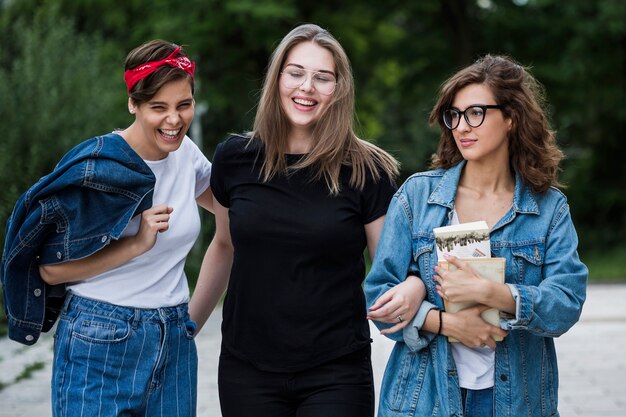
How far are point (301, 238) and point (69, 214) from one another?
784 millimetres

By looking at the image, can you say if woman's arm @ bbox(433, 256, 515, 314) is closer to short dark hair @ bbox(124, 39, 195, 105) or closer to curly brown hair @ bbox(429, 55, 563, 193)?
curly brown hair @ bbox(429, 55, 563, 193)

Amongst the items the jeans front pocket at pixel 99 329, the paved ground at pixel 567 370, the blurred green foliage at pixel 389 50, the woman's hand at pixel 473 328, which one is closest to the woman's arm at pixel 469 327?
the woman's hand at pixel 473 328

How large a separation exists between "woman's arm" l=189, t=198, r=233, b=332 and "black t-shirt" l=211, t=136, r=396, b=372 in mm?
267

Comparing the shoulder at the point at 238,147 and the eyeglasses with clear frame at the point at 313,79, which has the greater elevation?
the eyeglasses with clear frame at the point at 313,79

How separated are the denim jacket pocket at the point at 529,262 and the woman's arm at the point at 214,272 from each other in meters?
1.19

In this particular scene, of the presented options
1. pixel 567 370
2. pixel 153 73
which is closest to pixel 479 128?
pixel 153 73

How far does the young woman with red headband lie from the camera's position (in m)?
2.96

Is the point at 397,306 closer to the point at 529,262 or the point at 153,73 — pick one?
the point at 529,262

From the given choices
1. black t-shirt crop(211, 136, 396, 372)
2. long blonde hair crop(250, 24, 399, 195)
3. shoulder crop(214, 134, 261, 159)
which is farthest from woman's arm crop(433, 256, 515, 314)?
shoulder crop(214, 134, 261, 159)

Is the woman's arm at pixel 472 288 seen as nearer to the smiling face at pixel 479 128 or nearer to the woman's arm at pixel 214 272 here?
the smiling face at pixel 479 128

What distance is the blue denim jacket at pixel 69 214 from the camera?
295cm

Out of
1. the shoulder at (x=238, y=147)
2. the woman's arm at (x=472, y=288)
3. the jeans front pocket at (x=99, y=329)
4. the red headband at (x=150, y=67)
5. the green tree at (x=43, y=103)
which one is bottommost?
the jeans front pocket at (x=99, y=329)

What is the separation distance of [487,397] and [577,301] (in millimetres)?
416

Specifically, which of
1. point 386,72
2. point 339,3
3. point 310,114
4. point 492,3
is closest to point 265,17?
point 339,3
